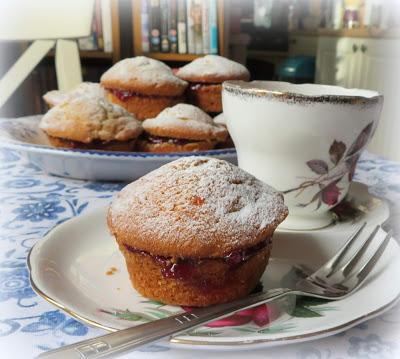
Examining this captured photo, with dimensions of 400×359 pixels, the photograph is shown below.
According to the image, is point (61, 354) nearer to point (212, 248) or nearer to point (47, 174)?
point (212, 248)

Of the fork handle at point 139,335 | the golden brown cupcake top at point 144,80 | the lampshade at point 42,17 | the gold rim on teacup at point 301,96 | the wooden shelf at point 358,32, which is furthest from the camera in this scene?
the wooden shelf at point 358,32

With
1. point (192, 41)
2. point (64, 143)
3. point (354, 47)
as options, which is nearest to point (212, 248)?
point (64, 143)

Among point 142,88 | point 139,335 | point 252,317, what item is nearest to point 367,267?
point 252,317

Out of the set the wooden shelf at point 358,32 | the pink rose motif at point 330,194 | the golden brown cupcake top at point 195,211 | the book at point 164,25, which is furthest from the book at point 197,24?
the golden brown cupcake top at point 195,211

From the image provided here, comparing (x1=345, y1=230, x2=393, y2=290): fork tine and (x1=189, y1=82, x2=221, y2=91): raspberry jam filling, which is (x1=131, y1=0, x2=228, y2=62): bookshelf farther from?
(x1=345, y1=230, x2=393, y2=290): fork tine

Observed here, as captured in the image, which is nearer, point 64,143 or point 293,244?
point 293,244

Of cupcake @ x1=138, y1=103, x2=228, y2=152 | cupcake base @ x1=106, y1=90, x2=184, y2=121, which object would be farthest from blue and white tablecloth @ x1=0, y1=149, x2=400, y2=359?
cupcake base @ x1=106, y1=90, x2=184, y2=121

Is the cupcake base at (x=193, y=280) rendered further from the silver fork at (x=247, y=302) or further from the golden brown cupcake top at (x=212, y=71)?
the golden brown cupcake top at (x=212, y=71)

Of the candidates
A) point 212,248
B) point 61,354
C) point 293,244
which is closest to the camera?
point 61,354
